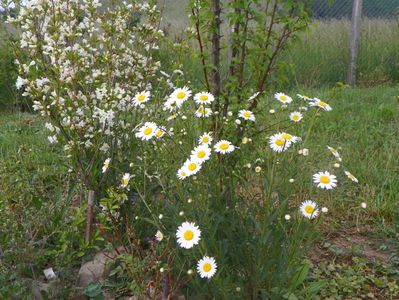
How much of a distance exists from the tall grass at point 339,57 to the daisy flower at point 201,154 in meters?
5.16

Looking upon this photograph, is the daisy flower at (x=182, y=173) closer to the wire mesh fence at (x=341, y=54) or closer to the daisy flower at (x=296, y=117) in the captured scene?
the daisy flower at (x=296, y=117)

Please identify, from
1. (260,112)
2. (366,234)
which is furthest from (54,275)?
(366,234)

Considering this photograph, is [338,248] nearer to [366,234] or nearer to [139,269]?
[366,234]

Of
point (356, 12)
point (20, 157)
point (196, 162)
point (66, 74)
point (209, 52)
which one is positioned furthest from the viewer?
point (356, 12)

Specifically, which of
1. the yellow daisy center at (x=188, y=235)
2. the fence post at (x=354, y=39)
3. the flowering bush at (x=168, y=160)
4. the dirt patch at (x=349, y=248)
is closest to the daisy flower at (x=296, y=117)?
the flowering bush at (x=168, y=160)

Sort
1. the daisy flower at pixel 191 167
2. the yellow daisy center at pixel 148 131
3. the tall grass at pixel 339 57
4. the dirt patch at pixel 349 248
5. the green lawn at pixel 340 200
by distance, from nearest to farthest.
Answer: the daisy flower at pixel 191 167
the yellow daisy center at pixel 148 131
the green lawn at pixel 340 200
the dirt patch at pixel 349 248
the tall grass at pixel 339 57

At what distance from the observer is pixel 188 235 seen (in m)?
1.98

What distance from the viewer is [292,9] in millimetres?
2918

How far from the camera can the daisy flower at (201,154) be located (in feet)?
6.78

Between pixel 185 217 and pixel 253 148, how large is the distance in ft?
2.19

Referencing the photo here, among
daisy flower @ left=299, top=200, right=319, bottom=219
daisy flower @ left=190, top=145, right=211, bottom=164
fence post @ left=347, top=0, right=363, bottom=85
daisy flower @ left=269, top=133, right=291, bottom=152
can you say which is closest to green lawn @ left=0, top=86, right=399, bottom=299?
daisy flower @ left=269, top=133, right=291, bottom=152

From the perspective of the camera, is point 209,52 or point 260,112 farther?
point 209,52

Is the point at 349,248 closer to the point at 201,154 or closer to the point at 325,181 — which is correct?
the point at 325,181

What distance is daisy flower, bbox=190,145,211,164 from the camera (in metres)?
2.07
